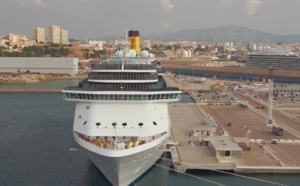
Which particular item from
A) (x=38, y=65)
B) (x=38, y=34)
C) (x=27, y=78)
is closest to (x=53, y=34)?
(x=38, y=34)

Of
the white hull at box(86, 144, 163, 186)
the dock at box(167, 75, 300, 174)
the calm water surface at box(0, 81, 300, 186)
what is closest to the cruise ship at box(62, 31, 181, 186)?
the white hull at box(86, 144, 163, 186)

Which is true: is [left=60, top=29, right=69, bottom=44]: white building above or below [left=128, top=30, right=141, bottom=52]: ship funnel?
above

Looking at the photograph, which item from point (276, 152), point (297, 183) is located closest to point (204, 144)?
point (276, 152)

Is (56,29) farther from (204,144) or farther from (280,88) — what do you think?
(204,144)

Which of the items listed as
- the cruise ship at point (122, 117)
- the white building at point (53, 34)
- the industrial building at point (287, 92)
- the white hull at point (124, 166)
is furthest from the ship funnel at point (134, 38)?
the white building at point (53, 34)

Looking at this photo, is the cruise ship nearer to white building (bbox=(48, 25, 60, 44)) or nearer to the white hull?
the white hull

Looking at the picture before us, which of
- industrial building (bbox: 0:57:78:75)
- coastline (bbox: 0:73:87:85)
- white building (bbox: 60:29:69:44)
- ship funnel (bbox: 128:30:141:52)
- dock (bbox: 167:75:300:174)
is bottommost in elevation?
dock (bbox: 167:75:300:174)

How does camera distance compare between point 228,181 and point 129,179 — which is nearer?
point 129,179
